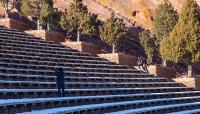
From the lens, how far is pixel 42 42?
34.9 meters

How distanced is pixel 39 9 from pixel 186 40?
13.8 m

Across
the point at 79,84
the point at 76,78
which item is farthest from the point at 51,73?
the point at 79,84

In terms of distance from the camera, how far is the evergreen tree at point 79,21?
138ft

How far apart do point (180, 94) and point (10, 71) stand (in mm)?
12547

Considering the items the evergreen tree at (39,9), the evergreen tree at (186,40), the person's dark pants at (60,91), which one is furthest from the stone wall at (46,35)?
the person's dark pants at (60,91)

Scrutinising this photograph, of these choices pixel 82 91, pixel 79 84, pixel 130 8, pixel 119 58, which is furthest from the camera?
pixel 130 8

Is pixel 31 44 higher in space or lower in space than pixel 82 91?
higher

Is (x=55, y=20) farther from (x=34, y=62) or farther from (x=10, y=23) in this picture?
(x=34, y=62)

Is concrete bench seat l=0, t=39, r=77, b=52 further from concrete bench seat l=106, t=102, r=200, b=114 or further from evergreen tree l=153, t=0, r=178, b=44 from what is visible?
evergreen tree l=153, t=0, r=178, b=44

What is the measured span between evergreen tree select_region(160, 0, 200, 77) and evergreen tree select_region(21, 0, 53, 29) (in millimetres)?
10602

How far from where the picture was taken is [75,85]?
2395 cm

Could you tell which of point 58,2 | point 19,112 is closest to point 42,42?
point 19,112

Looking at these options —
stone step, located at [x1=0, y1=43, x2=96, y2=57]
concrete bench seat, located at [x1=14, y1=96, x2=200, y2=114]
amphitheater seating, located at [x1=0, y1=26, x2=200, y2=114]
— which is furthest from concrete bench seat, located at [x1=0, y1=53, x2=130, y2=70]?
concrete bench seat, located at [x1=14, y1=96, x2=200, y2=114]

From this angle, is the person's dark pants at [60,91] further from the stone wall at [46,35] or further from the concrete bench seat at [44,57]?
the stone wall at [46,35]
